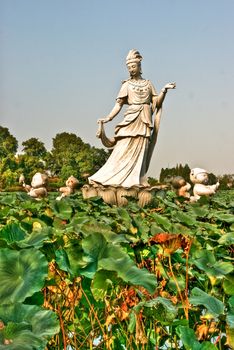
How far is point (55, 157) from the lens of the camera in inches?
1581

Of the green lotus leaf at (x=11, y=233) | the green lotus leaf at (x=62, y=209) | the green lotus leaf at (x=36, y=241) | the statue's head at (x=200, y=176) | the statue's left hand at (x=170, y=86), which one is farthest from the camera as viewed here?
the statue's head at (x=200, y=176)

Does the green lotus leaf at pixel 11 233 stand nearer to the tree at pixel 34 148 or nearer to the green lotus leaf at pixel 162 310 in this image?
the green lotus leaf at pixel 162 310

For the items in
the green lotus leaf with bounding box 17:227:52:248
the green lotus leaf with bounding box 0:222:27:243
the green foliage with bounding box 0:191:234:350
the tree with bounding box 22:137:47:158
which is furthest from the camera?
the tree with bounding box 22:137:47:158

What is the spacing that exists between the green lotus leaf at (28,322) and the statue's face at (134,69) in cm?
838

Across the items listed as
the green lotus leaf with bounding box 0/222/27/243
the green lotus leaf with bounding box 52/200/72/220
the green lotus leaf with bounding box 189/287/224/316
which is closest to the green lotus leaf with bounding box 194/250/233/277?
the green lotus leaf with bounding box 189/287/224/316

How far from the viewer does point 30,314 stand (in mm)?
1000

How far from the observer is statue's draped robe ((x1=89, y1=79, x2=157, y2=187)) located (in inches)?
363

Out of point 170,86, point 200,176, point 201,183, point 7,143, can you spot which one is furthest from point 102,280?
point 7,143

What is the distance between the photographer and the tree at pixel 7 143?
36188 mm

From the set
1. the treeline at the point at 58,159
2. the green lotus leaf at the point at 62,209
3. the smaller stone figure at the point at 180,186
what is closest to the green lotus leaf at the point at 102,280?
the green lotus leaf at the point at 62,209

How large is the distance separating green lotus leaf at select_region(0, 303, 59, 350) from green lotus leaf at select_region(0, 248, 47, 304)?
4.0 inches

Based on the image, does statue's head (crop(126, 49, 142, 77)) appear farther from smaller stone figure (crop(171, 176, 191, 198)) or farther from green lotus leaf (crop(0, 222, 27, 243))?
green lotus leaf (crop(0, 222, 27, 243))

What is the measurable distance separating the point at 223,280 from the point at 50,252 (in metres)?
0.50

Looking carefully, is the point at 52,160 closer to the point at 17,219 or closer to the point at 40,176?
the point at 40,176
